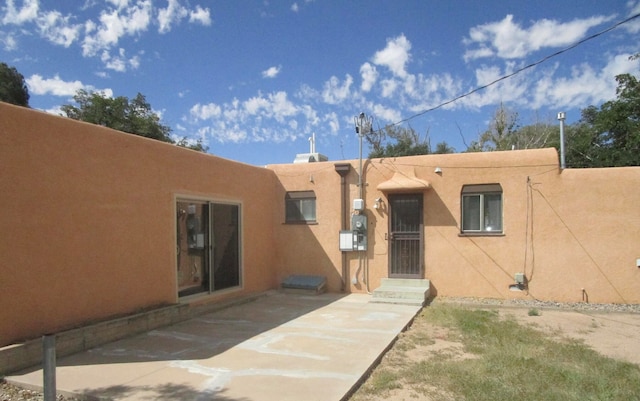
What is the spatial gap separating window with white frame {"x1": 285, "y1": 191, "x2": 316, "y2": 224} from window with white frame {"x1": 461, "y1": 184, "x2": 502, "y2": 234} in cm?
378

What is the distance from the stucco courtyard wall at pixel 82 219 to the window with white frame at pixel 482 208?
19.4 feet

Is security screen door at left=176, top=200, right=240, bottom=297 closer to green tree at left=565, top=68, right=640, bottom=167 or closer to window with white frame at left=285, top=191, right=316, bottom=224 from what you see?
window with white frame at left=285, top=191, right=316, bottom=224

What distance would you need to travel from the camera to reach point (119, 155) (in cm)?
654

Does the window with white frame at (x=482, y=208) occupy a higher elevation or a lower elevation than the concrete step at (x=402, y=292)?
higher

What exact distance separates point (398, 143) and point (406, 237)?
50.7 feet

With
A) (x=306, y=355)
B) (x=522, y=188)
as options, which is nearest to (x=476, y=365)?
(x=306, y=355)

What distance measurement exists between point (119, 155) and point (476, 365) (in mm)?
5923

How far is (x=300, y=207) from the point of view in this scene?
11164 millimetres

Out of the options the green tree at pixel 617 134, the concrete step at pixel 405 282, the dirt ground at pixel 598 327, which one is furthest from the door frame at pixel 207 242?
the green tree at pixel 617 134

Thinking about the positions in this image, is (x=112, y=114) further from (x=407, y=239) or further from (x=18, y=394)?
(x=18, y=394)

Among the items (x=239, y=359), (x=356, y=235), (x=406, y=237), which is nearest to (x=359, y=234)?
(x=356, y=235)

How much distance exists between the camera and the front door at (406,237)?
9992mm

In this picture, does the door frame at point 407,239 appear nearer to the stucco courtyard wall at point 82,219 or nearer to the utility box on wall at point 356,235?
the utility box on wall at point 356,235

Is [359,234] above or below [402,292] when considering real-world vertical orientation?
above
